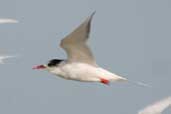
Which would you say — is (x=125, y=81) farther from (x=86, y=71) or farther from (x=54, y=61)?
(x=54, y=61)

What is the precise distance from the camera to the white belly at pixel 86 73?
7574 mm

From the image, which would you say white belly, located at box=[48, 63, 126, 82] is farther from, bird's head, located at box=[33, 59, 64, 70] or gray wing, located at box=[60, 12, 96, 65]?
bird's head, located at box=[33, 59, 64, 70]

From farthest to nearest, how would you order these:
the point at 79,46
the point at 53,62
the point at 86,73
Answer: the point at 53,62 → the point at 86,73 → the point at 79,46

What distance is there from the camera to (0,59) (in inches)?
352

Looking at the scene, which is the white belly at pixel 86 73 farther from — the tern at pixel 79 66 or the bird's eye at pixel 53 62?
the bird's eye at pixel 53 62

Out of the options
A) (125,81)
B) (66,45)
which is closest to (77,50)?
(66,45)

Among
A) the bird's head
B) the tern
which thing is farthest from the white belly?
the bird's head

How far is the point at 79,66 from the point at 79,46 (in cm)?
34

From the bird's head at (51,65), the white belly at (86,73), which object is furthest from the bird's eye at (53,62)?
the white belly at (86,73)

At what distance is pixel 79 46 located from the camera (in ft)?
24.5

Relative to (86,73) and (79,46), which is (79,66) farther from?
(79,46)

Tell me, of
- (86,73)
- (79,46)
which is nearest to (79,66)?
(86,73)

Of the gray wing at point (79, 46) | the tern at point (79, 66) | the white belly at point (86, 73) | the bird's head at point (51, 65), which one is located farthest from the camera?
the bird's head at point (51, 65)

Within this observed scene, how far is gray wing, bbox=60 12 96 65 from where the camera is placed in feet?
23.4
